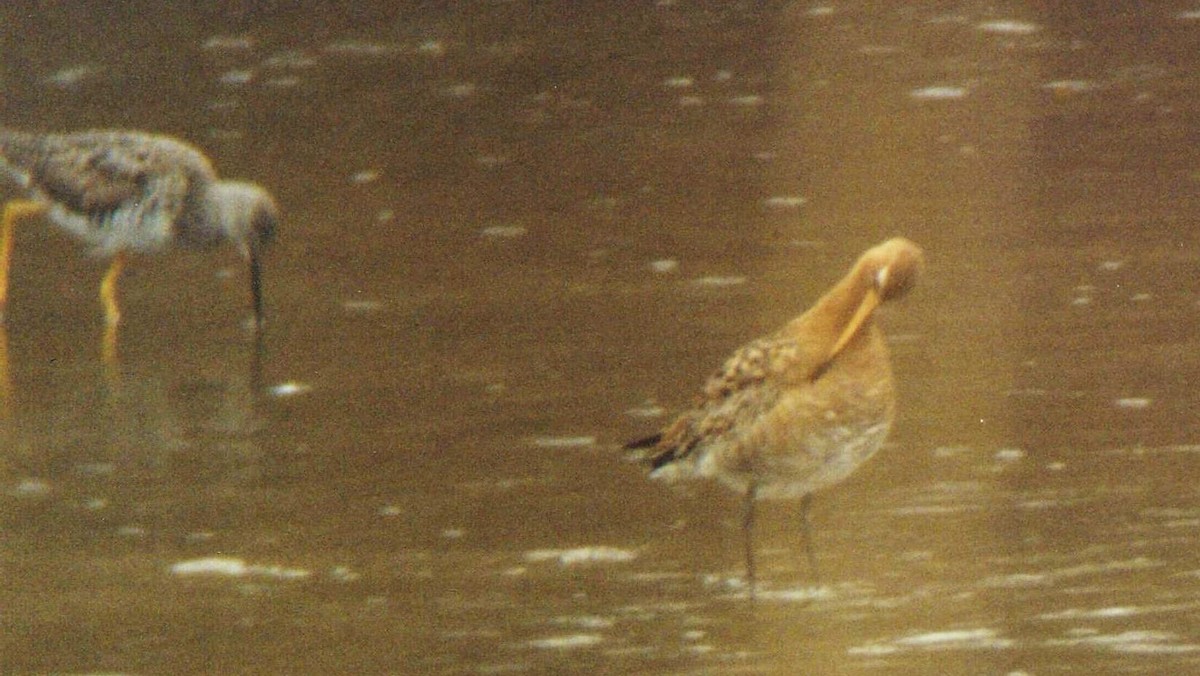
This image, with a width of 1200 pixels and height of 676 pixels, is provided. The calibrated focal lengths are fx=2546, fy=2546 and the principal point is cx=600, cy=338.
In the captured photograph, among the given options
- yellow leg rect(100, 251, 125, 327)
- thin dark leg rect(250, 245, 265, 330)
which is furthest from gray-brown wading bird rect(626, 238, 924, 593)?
yellow leg rect(100, 251, 125, 327)

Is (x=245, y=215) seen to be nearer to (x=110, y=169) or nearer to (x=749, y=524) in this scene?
(x=110, y=169)

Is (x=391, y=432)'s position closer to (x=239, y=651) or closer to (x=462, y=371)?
(x=462, y=371)

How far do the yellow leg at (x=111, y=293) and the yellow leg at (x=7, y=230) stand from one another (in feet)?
1.24

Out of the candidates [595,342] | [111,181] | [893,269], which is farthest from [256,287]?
[893,269]

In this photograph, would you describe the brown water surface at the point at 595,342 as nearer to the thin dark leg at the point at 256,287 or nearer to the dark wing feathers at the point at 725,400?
the thin dark leg at the point at 256,287

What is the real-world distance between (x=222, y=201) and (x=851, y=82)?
3.99 m

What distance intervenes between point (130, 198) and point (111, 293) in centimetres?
73

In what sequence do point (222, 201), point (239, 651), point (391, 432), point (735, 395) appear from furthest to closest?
point (222, 201) < point (391, 432) < point (735, 395) < point (239, 651)

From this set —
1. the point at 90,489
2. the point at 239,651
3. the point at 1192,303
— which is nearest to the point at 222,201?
the point at 90,489

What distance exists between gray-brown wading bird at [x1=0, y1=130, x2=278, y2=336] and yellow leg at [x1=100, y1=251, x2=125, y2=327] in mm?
15

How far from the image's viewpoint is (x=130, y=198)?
33.8ft

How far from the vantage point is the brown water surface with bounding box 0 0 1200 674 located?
6086mm

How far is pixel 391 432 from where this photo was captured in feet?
26.0

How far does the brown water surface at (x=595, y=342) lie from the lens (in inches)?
240
